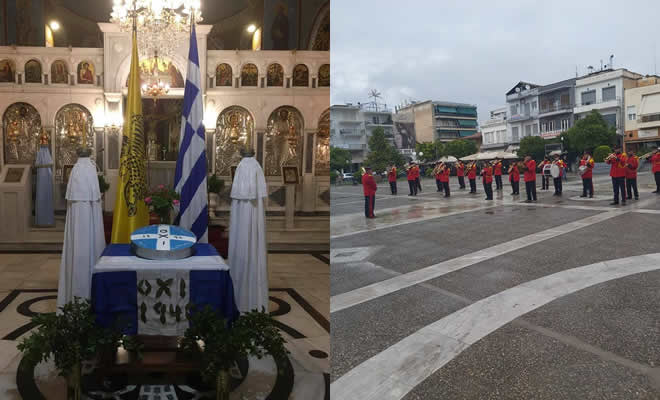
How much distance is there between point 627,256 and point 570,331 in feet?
1.58

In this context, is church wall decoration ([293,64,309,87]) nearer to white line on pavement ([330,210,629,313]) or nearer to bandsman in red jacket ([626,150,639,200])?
white line on pavement ([330,210,629,313])

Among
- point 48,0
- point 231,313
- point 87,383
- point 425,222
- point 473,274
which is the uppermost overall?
point 48,0

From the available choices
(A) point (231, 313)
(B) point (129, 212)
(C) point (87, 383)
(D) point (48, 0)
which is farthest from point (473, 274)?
(D) point (48, 0)

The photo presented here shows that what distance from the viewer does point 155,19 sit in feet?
22.7

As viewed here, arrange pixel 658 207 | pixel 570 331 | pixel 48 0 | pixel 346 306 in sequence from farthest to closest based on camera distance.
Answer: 1. pixel 48 0
2. pixel 346 306
3. pixel 658 207
4. pixel 570 331

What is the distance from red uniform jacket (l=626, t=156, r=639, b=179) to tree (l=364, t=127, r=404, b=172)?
1162mm

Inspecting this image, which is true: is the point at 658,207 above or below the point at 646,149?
below

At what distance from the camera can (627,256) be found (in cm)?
242

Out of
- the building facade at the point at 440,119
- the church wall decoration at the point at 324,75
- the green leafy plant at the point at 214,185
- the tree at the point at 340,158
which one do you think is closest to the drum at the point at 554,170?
the building facade at the point at 440,119

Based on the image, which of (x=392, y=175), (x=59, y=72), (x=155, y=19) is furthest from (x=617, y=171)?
(x=59, y=72)

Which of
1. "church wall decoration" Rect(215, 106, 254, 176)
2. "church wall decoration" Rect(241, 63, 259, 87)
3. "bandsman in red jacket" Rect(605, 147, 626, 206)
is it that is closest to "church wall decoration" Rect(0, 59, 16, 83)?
"church wall decoration" Rect(215, 106, 254, 176)

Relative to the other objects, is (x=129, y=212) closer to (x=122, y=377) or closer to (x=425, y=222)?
(x=122, y=377)

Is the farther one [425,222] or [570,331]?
[425,222]

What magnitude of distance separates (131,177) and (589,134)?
344 cm
